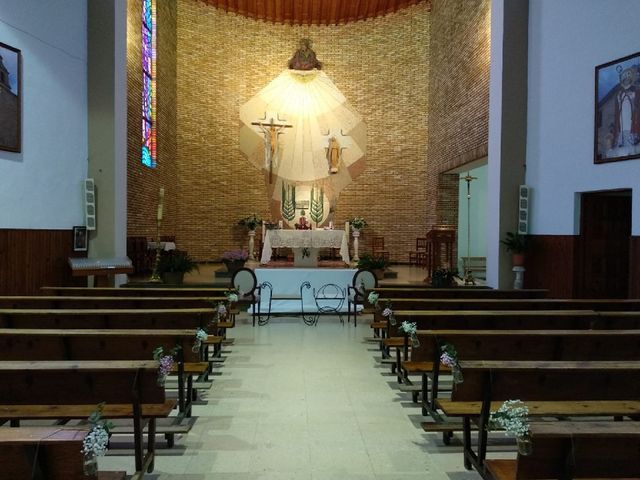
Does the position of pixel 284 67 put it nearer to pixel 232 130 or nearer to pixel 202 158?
pixel 232 130

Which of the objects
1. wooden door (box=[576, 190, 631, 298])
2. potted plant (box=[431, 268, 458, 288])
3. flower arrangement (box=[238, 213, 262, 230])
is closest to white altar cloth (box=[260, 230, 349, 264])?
potted plant (box=[431, 268, 458, 288])

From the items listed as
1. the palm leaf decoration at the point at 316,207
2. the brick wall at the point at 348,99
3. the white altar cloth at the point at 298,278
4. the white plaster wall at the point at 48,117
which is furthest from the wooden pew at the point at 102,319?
the brick wall at the point at 348,99

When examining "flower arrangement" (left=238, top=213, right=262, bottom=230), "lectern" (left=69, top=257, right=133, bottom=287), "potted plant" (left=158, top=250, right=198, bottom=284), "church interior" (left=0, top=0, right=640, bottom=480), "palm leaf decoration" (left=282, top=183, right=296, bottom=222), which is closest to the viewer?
"church interior" (left=0, top=0, right=640, bottom=480)

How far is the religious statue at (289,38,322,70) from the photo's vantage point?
1597 centimetres

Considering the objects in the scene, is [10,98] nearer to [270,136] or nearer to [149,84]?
[149,84]

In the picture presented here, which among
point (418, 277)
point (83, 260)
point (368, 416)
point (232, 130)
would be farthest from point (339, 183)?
point (368, 416)

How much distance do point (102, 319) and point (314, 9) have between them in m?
14.4

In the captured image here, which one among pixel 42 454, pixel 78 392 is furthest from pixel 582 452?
pixel 78 392

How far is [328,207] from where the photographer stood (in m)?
15.9

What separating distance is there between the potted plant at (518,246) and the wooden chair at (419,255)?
5.10 m

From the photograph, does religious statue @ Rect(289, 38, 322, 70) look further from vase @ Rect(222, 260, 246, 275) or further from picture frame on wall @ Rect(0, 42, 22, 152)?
picture frame on wall @ Rect(0, 42, 22, 152)

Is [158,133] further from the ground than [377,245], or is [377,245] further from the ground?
[158,133]

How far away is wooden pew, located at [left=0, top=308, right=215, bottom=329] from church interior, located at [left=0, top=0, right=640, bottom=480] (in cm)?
3

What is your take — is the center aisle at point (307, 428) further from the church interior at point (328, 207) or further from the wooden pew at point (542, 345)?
the wooden pew at point (542, 345)
